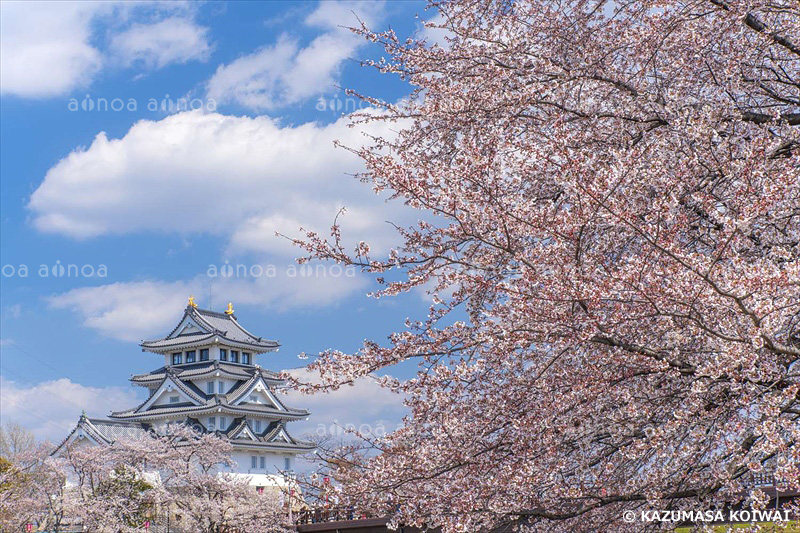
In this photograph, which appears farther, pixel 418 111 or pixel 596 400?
pixel 418 111

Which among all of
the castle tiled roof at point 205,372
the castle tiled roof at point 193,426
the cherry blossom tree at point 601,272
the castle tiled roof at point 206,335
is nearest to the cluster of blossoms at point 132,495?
the castle tiled roof at point 193,426

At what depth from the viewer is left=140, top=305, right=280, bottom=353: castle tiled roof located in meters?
44.3

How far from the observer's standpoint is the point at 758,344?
12.3 feet

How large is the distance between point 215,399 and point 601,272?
39987mm

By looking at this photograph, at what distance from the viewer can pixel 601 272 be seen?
4145mm

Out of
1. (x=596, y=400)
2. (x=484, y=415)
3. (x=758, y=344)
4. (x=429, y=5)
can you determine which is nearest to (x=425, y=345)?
(x=484, y=415)

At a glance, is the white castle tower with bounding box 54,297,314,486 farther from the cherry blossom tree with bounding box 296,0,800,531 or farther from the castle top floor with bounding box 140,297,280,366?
the cherry blossom tree with bounding box 296,0,800,531

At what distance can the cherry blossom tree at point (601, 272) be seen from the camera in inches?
162

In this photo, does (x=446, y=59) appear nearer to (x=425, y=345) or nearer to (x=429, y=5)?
(x=429, y=5)

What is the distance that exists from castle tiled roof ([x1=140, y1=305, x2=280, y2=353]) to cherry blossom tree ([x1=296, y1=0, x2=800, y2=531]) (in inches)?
1543

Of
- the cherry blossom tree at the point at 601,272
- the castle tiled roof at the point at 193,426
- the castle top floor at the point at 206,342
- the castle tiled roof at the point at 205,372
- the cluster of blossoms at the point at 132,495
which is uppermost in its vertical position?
the castle top floor at the point at 206,342

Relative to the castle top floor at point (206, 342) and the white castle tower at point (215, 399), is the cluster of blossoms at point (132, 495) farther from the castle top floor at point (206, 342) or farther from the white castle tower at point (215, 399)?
the castle top floor at point (206, 342)

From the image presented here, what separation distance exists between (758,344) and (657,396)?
118 centimetres

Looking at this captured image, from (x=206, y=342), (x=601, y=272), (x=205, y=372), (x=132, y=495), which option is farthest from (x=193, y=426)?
(x=601, y=272)
